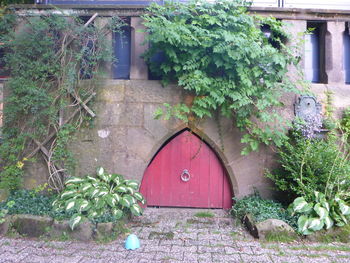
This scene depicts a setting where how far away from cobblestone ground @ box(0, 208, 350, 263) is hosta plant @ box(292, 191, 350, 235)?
0.70ft

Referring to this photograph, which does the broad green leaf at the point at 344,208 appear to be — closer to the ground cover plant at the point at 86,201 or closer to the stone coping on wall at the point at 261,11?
the ground cover plant at the point at 86,201

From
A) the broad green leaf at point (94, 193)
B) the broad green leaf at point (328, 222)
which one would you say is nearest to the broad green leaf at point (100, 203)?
the broad green leaf at point (94, 193)

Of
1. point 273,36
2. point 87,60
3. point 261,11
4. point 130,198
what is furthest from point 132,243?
point 261,11

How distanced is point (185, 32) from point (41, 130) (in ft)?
8.31

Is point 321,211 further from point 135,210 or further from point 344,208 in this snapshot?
point 135,210

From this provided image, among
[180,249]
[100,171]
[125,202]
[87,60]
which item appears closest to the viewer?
[180,249]

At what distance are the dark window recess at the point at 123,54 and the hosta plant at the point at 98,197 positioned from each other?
1.63m

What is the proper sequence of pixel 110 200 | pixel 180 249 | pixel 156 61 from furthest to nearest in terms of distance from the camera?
pixel 156 61, pixel 110 200, pixel 180 249

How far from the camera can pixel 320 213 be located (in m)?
3.39

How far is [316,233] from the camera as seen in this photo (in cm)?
338

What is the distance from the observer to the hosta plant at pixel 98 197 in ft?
11.4

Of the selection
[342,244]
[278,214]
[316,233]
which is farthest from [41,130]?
[342,244]

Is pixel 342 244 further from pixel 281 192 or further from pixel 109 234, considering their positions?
pixel 109 234

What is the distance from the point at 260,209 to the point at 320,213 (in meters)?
0.73
